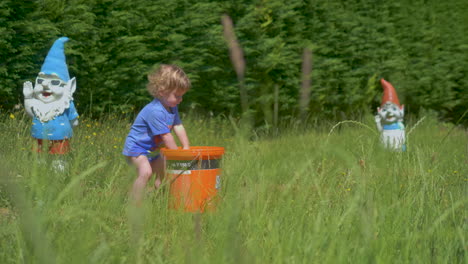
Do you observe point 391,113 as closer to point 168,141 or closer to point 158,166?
point 158,166

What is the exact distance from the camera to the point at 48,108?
15.1ft

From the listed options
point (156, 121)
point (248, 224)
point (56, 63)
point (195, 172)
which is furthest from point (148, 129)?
point (248, 224)

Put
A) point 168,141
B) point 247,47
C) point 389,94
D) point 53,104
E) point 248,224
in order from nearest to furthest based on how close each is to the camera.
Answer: point 248,224, point 168,141, point 53,104, point 389,94, point 247,47

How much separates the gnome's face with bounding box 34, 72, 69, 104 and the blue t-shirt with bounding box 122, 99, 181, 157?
1250 millimetres

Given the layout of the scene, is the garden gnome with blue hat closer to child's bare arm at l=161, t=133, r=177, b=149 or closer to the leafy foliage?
child's bare arm at l=161, t=133, r=177, b=149

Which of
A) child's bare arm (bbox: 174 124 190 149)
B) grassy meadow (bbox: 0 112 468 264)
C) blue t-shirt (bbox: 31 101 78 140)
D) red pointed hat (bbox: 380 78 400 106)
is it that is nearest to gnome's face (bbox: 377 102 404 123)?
red pointed hat (bbox: 380 78 400 106)

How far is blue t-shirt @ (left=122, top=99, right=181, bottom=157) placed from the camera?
12.0ft

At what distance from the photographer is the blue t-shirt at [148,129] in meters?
3.64

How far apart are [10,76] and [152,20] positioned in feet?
6.27

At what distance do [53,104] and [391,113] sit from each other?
373cm

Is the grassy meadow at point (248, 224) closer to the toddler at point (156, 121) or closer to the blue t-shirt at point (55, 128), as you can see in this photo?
the toddler at point (156, 121)

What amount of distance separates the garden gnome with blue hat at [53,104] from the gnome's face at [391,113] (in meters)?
3.50

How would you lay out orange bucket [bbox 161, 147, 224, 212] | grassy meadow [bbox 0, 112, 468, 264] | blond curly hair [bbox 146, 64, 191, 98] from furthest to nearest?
1. blond curly hair [bbox 146, 64, 191, 98]
2. orange bucket [bbox 161, 147, 224, 212]
3. grassy meadow [bbox 0, 112, 468, 264]

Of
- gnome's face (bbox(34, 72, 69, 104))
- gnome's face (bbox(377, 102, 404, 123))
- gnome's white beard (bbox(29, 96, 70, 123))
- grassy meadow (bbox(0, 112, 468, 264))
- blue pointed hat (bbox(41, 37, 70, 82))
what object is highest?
blue pointed hat (bbox(41, 37, 70, 82))
